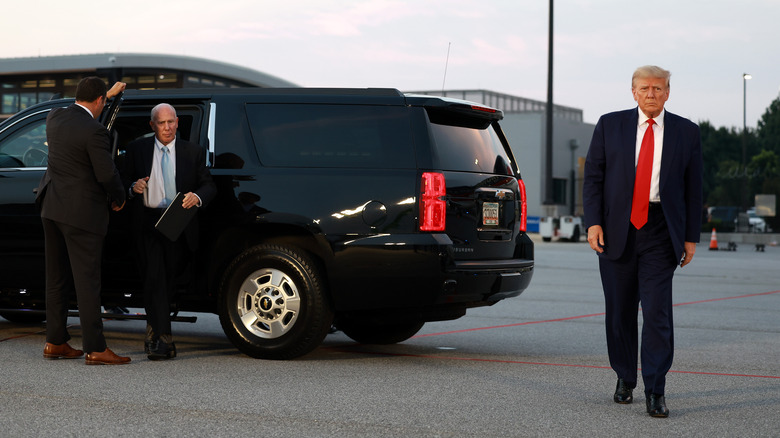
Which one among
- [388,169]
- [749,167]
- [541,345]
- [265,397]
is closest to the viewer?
[265,397]

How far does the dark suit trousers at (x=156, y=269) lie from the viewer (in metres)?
7.19

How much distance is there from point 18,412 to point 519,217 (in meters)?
3.86

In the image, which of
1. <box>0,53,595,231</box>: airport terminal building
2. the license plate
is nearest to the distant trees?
<box>0,53,595,231</box>: airport terminal building

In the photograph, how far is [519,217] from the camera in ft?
25.3

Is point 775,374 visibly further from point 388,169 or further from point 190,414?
point 190,414

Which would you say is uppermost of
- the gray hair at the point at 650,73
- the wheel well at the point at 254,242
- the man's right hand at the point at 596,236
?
the gray hair at the point at 650,73

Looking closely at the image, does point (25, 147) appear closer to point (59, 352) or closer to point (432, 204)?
point (59, 352)

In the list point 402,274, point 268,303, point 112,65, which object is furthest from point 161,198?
point 112,65

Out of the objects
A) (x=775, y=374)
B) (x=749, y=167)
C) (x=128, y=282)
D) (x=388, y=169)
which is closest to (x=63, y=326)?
(x=128, y=282)

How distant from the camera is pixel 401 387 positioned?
632 cm

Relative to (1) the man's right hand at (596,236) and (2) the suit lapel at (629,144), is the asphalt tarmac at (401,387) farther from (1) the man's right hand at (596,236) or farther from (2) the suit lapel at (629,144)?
(2) the suit lapel at (629,144)

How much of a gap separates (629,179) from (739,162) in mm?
92605

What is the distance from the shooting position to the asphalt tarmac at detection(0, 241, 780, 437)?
5.18m

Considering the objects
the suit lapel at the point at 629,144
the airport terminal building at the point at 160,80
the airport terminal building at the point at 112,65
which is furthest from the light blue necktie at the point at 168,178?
the airport terminal building at the point at 112,65
